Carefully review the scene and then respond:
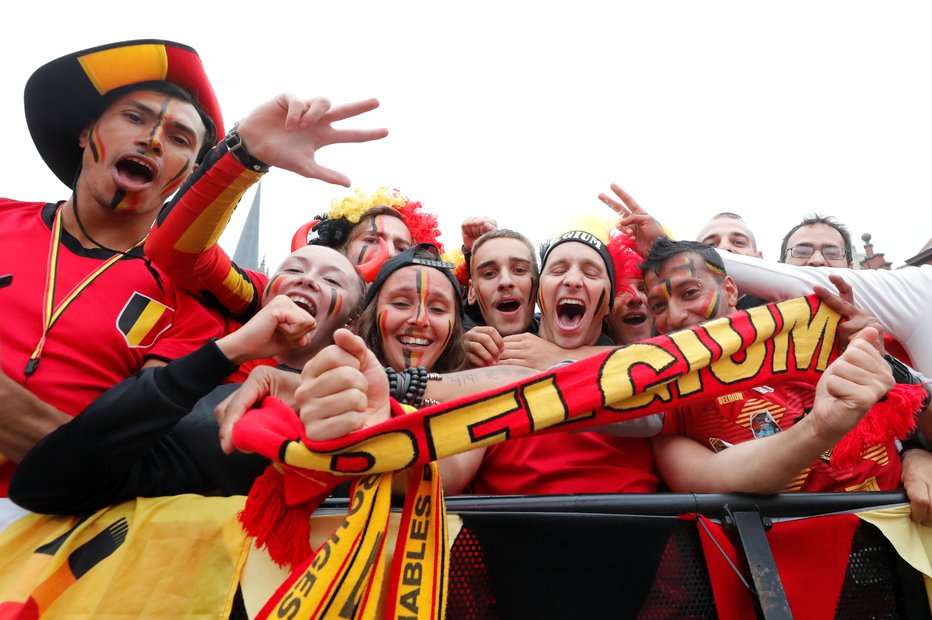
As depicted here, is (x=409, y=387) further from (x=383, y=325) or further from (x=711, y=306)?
(x=711, y=306)

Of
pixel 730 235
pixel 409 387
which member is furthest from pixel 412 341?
pixel 730 235

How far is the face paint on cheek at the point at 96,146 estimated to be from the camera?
91.7 inches

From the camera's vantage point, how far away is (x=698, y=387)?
1.68m

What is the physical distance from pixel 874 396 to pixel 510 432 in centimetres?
95

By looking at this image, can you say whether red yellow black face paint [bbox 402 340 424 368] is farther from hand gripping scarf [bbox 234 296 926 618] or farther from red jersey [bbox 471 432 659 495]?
hand gripping scarf [bbox 234 296 926 618]

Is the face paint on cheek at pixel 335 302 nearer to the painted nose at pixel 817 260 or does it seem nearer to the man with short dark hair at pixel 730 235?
the man with short dark hair at pixel 730 235

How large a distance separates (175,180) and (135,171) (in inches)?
5.8

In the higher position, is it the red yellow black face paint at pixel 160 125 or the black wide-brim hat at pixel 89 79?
the black wide-brim hat at pixel 89 79

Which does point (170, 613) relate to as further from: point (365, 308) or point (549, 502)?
point (365, 308)

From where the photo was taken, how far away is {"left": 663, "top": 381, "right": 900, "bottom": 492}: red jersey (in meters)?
1.81

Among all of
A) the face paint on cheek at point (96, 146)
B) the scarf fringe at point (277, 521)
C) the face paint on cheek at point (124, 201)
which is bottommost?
the scarf fringe at point (277, 521)

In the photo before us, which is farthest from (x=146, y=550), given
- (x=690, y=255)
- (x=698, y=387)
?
(x=690, y=255)

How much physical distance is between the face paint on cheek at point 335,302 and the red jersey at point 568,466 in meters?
0.88

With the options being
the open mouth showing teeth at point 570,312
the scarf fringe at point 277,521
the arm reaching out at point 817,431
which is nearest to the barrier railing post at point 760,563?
the arm reaching out at point 817,431
